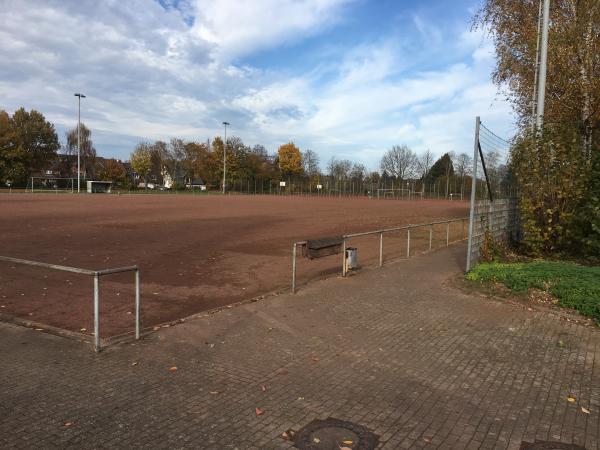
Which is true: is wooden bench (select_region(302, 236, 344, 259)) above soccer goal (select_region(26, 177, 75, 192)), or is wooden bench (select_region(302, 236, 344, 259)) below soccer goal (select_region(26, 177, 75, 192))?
below

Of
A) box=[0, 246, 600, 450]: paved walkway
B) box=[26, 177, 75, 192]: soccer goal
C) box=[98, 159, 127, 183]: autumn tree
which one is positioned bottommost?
box=[0, 246, 600, 450]: paved walkway

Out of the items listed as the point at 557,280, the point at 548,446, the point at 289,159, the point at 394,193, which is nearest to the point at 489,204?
the point at 557,280

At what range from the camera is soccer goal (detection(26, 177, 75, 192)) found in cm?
7950

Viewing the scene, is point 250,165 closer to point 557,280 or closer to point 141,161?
point 141,161

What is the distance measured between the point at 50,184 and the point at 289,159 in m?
49.3

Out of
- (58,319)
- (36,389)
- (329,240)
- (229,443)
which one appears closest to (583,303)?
(329,240)

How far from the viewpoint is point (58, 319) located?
6934 mm

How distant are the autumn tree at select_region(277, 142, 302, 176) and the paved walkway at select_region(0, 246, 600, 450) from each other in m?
105

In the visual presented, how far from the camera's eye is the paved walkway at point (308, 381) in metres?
3.63

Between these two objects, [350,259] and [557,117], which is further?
[557,117]

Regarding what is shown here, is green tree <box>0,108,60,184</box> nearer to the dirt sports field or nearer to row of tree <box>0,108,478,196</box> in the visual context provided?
row of tree <box>0,108,478,196</box>

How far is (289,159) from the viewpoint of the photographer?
366 ft

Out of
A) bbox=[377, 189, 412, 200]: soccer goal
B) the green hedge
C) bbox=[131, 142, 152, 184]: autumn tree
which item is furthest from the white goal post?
the green hedge

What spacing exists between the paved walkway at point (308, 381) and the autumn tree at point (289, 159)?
346ft
